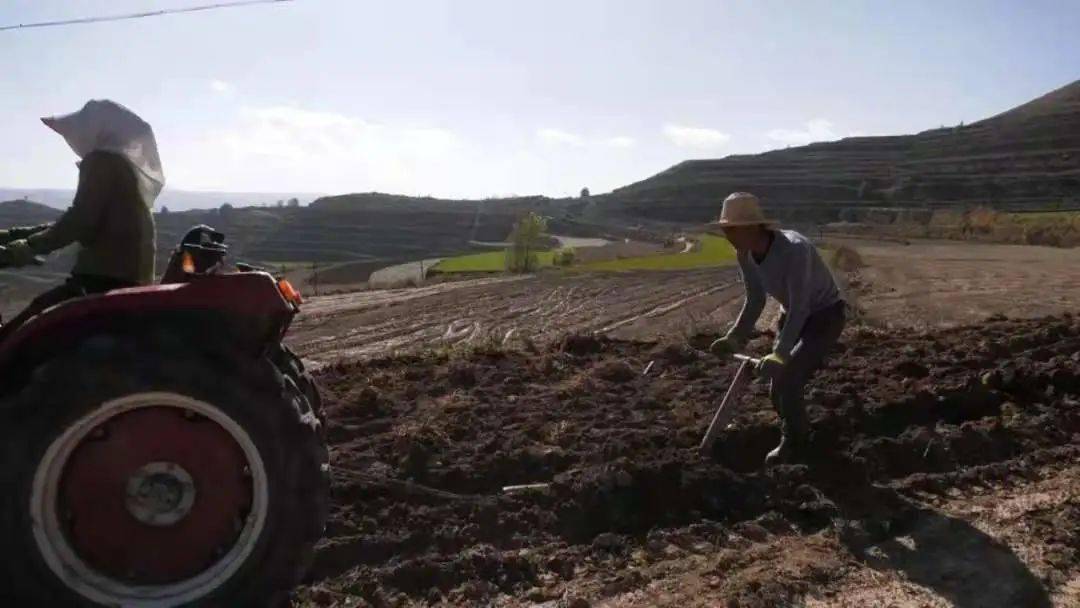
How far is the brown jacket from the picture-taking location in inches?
135

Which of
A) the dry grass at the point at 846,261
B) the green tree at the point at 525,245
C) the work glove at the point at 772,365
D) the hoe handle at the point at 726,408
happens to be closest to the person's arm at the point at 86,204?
the work glove at the point at 772,365

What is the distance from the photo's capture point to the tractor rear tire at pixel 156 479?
9.01 ft

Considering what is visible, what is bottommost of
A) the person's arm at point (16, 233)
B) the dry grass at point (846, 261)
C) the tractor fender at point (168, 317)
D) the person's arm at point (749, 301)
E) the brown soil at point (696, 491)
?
the dry grass at point (846, 261)

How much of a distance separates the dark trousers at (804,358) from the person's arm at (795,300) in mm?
246

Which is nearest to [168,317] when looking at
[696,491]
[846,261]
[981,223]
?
[696,491]

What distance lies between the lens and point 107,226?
3.55m

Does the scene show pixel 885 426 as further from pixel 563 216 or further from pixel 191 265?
pixel 563 216

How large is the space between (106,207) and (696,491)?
3119 millimetres

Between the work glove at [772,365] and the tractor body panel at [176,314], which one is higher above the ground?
the tractor body panel at [176,314]

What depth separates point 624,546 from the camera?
159 inches

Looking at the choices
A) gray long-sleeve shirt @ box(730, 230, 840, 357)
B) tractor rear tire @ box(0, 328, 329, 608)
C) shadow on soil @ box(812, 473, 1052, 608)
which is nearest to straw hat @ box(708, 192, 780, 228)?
gray long-sleeve shirt @ box(730, 230, 840, 357)

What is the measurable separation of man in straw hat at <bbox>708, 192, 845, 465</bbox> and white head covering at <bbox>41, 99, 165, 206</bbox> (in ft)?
9.75

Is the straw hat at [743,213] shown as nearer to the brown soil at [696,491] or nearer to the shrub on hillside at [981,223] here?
the brown soil at [696,491]

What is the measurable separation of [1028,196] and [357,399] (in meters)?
80.4
